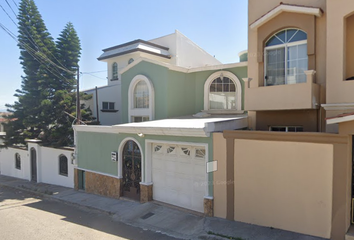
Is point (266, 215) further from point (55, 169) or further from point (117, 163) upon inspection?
point (55, 169)

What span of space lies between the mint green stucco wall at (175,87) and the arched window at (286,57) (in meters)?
3.44

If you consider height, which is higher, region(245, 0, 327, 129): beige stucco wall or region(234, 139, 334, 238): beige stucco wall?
region(245, 0, 327, 129): beige stucco wall

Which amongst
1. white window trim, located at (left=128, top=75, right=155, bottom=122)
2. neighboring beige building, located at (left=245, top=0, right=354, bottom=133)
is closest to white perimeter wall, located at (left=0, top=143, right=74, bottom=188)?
white window trim, located at (left=128, top=75, right=155, bottom=122)

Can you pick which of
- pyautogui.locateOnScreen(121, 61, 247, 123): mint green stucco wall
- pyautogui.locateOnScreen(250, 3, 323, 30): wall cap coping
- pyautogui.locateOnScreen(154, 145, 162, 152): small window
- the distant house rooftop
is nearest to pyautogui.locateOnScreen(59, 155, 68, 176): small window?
pyautogui.locateOnScreen(121, 61, 247, 123): mint green stucco wall

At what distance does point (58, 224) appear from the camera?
8.93 metres

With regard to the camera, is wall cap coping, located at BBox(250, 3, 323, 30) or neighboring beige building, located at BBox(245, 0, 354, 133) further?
wall cap coping, located at BBox(250, 3, 323, 30)

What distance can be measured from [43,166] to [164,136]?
1154 centimetres

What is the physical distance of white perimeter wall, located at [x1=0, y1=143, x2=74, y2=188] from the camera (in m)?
15.0

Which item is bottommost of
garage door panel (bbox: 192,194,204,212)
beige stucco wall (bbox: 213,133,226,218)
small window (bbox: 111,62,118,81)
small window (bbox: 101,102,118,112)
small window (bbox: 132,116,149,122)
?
garage door panel (bbox: 192,194,204,212)

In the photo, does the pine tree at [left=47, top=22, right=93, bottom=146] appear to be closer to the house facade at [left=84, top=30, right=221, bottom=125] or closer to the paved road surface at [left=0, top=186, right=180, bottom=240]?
the house facade at [left=84, top=30, right=221, bottom=125]

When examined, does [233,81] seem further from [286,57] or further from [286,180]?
[286,180]

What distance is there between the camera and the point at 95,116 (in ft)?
65.3

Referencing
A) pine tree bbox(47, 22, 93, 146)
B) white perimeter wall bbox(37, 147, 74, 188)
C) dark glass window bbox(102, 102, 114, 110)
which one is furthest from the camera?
dark glass window bbox(102, 102, 114, 110)

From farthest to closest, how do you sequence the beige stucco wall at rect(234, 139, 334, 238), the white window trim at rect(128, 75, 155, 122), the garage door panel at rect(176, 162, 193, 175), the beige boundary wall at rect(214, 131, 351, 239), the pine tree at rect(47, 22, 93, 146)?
1. the pine tree at rect(47, 22, 93, 146)
2. the white window trim at rect(128, 75, 155, 122)
3. the garage door panel at rect(176, 162, 193, 175)
4. the beige stucco wall at rect(234, 139, 334, 238)
5. the beige boundary wall at rect(214, 131, 351, 239)
